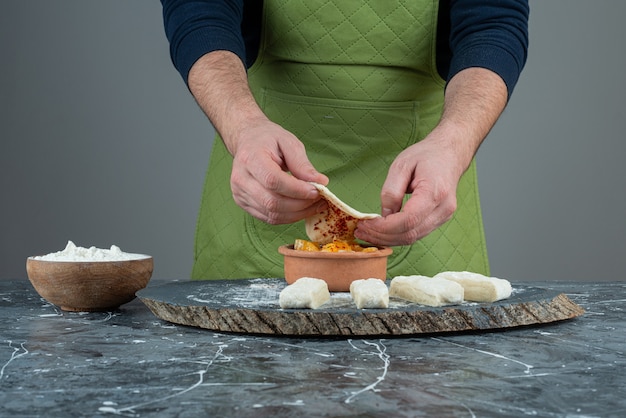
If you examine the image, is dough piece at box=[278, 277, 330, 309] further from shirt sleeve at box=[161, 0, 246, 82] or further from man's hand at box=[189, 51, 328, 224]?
shirt sleeve at box=[161, 0, 246, 82]

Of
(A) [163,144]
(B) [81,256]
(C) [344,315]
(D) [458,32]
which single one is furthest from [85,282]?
(A) [163,144]

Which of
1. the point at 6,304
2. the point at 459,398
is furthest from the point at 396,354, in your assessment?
the point at 6,304

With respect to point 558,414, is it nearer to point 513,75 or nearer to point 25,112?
point 513,75

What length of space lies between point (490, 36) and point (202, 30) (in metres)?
0.56

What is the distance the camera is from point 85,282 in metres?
1.43

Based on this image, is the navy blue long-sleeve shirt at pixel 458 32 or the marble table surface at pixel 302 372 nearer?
the marble table surface at pixel 302 372

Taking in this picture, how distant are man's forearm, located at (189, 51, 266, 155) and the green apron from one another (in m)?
0.20

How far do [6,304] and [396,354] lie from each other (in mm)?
716

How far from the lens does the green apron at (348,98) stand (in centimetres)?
194

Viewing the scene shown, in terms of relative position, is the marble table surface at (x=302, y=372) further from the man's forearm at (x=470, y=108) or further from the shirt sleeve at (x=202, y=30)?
the shirt sleeve at (x=202, y=30)

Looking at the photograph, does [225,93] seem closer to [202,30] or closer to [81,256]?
[202,30]

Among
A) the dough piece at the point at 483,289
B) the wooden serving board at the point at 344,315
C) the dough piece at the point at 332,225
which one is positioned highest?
the dough piece at the point at 332,225

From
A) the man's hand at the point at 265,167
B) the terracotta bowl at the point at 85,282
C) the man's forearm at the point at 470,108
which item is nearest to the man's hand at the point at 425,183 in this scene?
the man's forearm at the point at 470,108

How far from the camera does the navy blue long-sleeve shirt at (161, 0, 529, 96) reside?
72.4 inches
